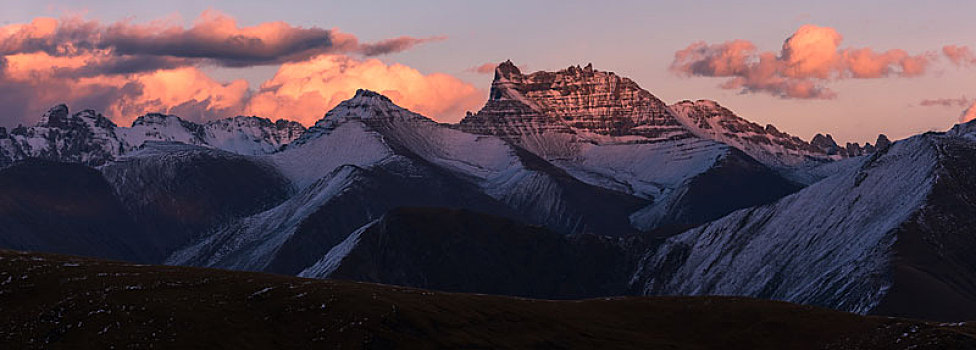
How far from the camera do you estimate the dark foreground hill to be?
130 metres

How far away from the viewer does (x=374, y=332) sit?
136 meters

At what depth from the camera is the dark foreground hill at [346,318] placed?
130m

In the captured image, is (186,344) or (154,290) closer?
(186,344)

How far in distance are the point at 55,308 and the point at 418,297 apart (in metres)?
40.9

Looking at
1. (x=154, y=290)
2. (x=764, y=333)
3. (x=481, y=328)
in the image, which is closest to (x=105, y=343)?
(x=154, y=290)

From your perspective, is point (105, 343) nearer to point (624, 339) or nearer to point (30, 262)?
point (30, 262)

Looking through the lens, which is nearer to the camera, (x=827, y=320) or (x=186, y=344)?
(x=186, y=344)

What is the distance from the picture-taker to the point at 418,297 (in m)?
152

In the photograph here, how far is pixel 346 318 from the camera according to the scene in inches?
5433

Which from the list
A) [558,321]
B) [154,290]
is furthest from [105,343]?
[558,321]

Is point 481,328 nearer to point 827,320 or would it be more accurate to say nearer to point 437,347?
point 437,347

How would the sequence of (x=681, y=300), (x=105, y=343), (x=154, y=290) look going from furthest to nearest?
(x=681, y=300) < (x=154, y=290) < (x=105, y=343)

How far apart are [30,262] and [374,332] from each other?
45.1m

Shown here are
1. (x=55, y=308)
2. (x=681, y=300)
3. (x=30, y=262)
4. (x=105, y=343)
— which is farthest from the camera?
(x=681, y=300)
